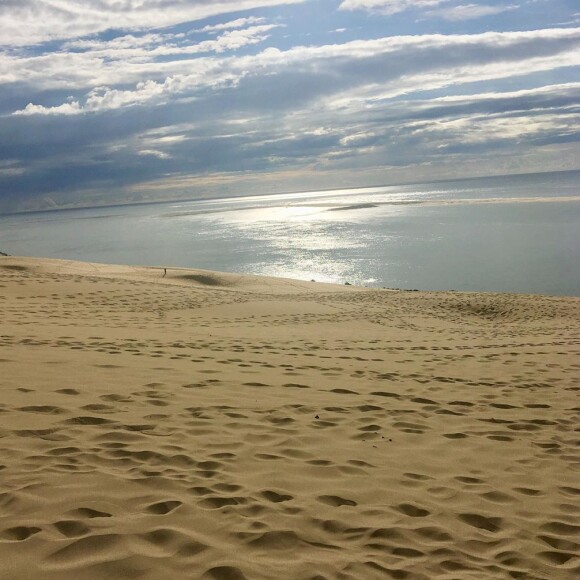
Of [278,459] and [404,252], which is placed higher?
[404,252]

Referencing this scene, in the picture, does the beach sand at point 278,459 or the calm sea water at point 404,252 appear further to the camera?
the calm sea water at point 404,252

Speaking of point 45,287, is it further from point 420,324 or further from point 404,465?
point 404,465

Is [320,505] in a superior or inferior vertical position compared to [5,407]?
inferior

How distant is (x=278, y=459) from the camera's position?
459 cm

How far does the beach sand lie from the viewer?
3.18 m

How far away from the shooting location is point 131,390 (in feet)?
19.9

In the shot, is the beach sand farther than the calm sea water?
No

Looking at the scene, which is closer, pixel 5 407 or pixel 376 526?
pixel 376 526

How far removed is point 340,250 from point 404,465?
124 ft

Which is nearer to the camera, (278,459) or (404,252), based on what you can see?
(278,459)

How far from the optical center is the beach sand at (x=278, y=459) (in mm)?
3182

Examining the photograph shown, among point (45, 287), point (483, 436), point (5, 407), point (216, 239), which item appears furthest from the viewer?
point (216, 239)

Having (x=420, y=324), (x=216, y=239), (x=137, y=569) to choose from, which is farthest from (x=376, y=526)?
(x=216, y=239)

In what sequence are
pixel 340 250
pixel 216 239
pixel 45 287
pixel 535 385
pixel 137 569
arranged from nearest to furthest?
1. pixel 137 569
2. pixel 535 385
3. pixel 45 287
4. pixel 340 250
5. pixel 216 239
